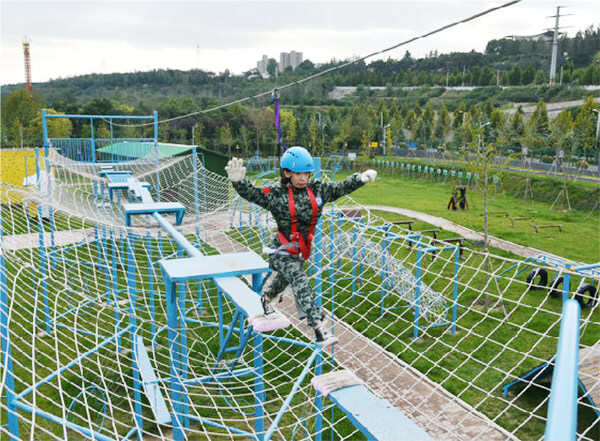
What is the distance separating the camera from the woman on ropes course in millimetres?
2473

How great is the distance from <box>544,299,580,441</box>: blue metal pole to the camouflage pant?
1.33m

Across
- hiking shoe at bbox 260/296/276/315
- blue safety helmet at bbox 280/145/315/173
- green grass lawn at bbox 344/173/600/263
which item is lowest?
green grass lawn at bbox 344/173/600/263

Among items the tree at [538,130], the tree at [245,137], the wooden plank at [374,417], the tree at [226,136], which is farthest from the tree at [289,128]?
the wooden plank at [374,417]

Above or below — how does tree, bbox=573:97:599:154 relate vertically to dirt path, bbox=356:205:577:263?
above

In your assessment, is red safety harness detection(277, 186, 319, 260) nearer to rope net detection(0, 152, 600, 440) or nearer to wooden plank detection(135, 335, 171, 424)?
rope net detection(0, 152, 600, 440)

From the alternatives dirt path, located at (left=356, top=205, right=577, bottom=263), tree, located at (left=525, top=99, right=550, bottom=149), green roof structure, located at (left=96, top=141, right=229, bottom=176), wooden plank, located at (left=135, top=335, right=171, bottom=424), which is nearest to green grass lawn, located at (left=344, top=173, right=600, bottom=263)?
dirt path, located at (left=356, top=205, right=577, bottom=263)

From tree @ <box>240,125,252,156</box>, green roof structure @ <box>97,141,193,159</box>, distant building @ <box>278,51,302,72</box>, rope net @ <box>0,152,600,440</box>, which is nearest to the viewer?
rope net @ <box>0,152,600,440</box>

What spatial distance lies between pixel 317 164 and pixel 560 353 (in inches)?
139

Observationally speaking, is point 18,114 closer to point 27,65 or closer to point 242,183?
point 27,65

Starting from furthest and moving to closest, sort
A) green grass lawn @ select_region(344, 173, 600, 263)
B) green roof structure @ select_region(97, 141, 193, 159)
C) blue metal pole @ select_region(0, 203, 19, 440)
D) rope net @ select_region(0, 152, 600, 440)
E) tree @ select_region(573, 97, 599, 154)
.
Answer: tree @ select_region(573, 97, 599, 154) → green roof structure @ select_region(97, 141, 193, 159) → green grass lawn @ select_region(344, 173, 600, 263) → rope net @ select_region(0, 152, 600, 440) → blue metal pole @ select_region(0, 203, 19, 440)

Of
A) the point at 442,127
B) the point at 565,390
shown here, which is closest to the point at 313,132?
the point at 442,127

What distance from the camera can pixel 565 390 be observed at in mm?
986

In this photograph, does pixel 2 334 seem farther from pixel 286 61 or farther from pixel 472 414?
pixel 286 61

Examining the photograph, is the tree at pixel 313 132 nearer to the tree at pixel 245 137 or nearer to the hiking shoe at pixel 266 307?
the tree at pixel 245 137
